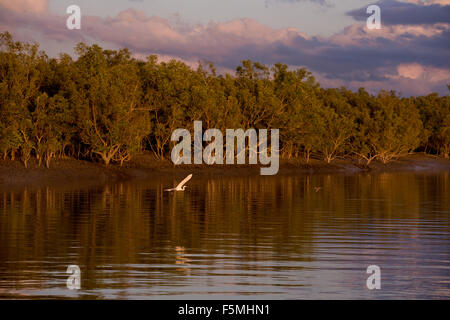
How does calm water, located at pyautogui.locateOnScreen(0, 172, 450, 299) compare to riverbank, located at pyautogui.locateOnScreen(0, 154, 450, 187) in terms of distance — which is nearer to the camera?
calm water, located at pyautogui.locateOnScreen(0, 172, 450, 299)

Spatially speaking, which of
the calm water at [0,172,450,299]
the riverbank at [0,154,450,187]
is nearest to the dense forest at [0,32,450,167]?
the riverbank at [0,154,450,187]

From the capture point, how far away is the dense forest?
71.5 meters

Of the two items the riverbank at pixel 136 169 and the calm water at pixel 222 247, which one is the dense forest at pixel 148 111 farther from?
the calm water at pixel 222 247

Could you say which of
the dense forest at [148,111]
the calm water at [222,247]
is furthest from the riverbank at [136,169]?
the calm water at [222,247]

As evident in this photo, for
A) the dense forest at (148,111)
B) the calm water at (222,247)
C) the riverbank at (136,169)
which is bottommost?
the calm water at (222,247)

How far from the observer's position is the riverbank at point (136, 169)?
218 feet

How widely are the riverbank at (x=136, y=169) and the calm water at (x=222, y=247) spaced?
19.9 meters

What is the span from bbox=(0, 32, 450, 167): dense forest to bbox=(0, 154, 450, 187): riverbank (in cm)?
160

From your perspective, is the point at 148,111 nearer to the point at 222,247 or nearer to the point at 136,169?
the point at 136,169

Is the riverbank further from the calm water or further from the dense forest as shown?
the calm water
